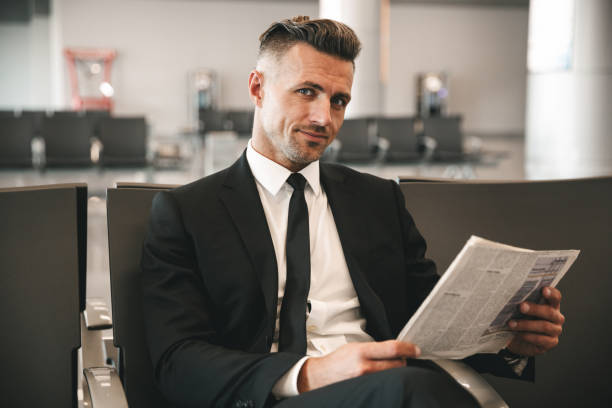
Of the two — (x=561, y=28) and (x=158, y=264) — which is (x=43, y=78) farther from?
(x=158, y=264)

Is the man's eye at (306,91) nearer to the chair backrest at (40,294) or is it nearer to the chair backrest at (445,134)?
the chair backrest at (40,294)

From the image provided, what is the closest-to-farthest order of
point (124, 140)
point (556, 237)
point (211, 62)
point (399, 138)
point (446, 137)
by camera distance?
1. point (556, 237)
2. point (124, 140)
3. point (399, 138)
4. point (446, 137)
5. point (211, 62)

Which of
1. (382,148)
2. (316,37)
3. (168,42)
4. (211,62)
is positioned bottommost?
(382,148)

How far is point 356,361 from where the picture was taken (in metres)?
1.16

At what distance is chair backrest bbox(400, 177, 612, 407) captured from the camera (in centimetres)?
187

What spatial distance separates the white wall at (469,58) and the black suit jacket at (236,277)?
52.8 feet

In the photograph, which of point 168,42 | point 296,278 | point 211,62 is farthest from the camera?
point 211,62

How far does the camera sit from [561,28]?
5977mm

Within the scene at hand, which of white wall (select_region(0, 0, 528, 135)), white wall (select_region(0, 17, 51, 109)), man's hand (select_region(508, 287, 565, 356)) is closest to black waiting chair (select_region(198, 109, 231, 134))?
white wall (select_region(0, 0, 528, 135))

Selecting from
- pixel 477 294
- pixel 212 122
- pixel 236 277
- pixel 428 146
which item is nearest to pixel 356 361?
pixel 477 294

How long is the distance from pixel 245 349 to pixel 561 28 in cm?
558

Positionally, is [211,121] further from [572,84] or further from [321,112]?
[321,112]

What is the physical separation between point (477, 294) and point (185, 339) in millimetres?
610

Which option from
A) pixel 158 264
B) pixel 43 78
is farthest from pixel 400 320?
pixel 43 78
